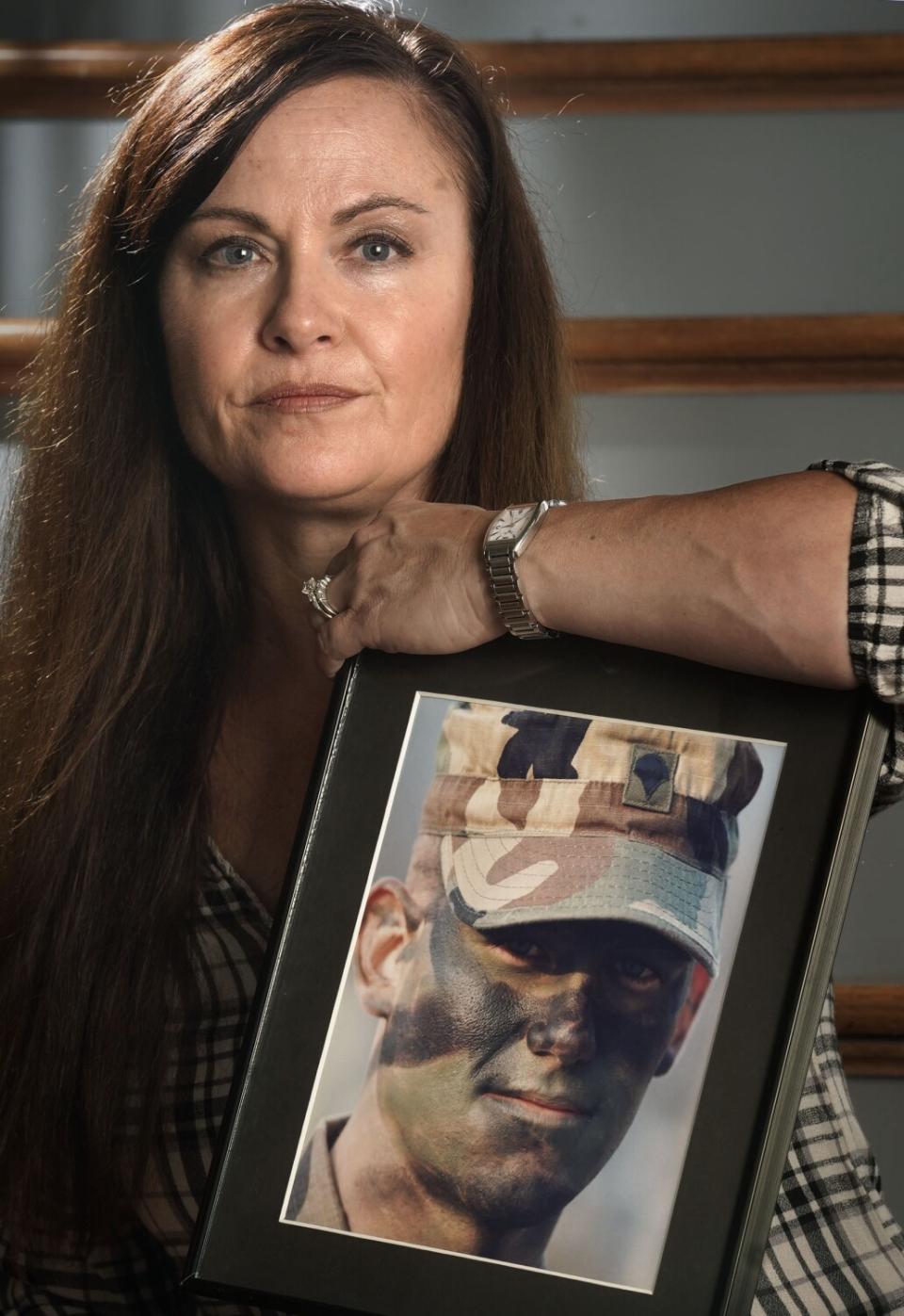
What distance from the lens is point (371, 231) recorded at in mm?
735

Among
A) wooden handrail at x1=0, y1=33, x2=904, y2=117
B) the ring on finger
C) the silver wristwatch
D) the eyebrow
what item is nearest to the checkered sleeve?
the silver wristwatch

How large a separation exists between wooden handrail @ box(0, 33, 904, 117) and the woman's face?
0.14 meters

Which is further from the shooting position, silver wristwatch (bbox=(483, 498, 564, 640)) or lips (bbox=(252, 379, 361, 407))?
lips (bbox=(252, 379, 361, 407))

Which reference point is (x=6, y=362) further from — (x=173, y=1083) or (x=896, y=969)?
(x=896, y=969)

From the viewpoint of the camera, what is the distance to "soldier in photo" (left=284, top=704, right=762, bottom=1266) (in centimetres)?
50

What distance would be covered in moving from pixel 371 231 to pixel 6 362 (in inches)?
13.8

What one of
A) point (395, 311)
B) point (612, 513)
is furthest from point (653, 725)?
point (395, 311)

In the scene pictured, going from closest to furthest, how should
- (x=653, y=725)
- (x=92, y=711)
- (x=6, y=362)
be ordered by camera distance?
(x=653, y=725), (x=92, y=711), (x=6, y=362)

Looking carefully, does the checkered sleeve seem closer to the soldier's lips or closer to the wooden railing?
the soldier's lips

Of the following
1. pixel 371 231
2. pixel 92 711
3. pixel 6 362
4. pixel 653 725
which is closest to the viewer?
pixel 653 725

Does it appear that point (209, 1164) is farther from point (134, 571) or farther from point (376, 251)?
point (376, 251)

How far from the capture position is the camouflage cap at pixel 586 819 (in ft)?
1.67

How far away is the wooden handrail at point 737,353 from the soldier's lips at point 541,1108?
492 mm

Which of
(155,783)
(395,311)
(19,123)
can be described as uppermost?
(19,123)
